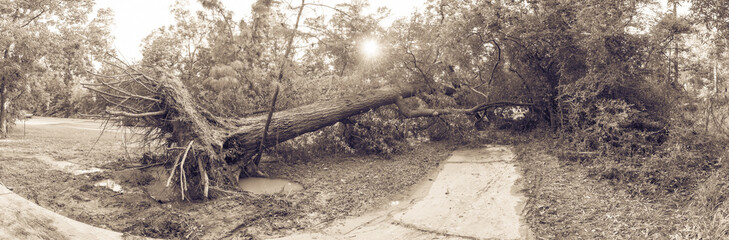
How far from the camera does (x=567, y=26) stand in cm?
817

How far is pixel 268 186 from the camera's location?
7.07 m

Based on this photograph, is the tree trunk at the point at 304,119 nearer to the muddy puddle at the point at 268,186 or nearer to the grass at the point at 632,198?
the muddy puddle at the point at 268,186

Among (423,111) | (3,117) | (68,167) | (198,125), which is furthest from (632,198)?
(3,117)

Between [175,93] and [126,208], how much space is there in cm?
191

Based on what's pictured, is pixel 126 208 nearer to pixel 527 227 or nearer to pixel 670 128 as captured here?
pixel 527 227

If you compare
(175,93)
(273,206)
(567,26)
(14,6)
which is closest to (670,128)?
(567,26)

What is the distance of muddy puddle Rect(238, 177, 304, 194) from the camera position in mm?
6812

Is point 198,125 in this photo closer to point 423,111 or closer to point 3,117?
point 423,111

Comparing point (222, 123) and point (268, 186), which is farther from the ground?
point (222, 123)

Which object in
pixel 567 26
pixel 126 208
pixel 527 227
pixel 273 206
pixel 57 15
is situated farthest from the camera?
pixel 57 15

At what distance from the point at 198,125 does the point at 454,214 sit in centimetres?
417

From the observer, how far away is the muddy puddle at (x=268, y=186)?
22.4ft

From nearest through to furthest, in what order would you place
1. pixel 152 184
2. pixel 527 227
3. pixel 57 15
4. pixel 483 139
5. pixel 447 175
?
pixel 527 227 → pixel 152 184 → pixel 447 175 → pixel 483 139 → pixel 57 15

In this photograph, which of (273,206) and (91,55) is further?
(91,55)
